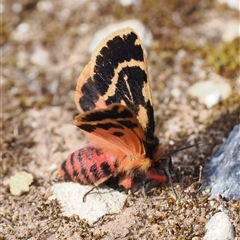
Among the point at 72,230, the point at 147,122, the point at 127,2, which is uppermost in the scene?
the point at 127,2

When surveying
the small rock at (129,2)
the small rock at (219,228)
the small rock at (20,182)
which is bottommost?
the small rock at (20,182)

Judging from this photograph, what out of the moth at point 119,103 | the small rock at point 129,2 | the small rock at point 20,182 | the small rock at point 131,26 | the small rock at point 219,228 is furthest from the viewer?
the small rock at point 129,2

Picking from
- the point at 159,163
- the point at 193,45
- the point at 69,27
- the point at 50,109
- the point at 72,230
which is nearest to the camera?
the point at 72,230

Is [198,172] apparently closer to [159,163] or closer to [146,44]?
[159,163]

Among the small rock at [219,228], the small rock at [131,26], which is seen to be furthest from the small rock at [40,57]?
the small rock at [219,228]

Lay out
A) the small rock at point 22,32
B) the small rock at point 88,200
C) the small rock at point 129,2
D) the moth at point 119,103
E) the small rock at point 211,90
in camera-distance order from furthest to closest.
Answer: the small rock at point 129,2, the small rock at point 22,32, the small rock at point 211,90, the small rock at point 88,200, the moth at point 119,103

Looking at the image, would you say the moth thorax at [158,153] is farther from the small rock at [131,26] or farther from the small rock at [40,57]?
the small rock at [40,57]

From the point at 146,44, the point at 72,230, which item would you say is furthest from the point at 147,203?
the point at 146,44
